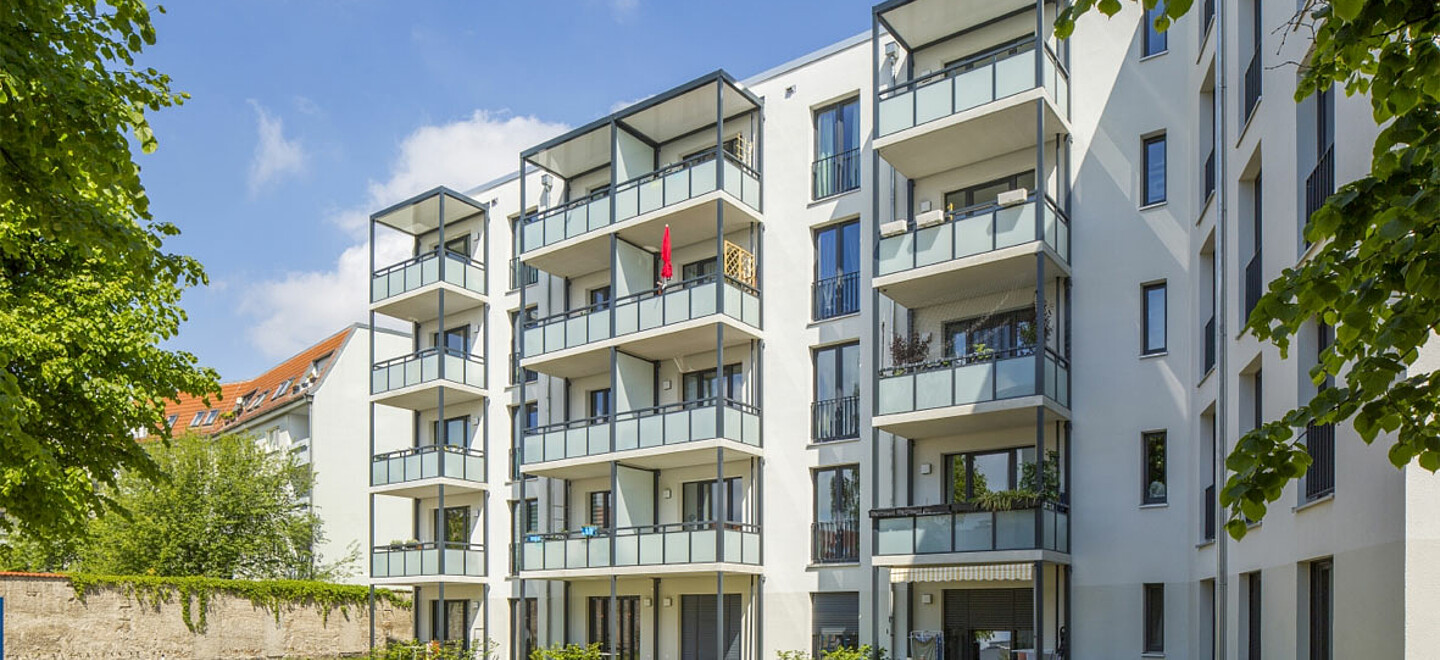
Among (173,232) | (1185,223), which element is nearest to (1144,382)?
(1185,223)

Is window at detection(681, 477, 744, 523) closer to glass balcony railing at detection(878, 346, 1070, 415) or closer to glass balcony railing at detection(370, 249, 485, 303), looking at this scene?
glass balcony railing at detection(878, 346, 1070, 415)

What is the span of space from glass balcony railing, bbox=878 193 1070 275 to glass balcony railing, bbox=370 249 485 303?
13242mm

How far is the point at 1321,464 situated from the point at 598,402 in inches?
711

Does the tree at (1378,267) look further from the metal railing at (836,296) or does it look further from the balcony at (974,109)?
the metal railing at (836,296)

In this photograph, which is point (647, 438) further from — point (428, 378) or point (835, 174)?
point (428, 378)

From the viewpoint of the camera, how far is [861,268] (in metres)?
22.6

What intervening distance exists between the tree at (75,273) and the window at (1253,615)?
12.2m

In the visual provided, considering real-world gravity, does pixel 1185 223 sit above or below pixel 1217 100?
below

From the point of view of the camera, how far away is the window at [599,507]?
26922 millimetres

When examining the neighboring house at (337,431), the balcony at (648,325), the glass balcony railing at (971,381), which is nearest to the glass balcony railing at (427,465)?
the balcony at (648,325)

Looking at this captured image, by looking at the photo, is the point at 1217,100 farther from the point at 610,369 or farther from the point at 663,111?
the point at 610,369

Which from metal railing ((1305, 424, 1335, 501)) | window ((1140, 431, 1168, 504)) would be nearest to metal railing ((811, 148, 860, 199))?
window ((1140, 431, 1168, 504))

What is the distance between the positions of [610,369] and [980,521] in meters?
9.78

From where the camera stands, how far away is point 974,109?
19.7 meters
